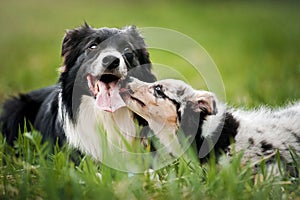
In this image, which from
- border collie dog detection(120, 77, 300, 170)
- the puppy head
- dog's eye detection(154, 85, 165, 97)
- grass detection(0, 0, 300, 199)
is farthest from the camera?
dog's eye detection(154, 85, 165, 97)

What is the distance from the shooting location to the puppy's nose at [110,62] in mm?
4551

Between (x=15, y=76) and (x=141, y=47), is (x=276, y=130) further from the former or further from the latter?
(x=15, y=76)

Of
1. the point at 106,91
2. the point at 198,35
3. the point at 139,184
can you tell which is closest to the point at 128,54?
the point at 106,91

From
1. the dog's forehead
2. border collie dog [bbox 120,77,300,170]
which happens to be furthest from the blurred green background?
the dog's forehead

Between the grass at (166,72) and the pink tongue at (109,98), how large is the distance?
0.54m

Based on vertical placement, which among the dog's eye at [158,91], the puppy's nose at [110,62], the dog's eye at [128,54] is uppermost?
the dog's eye at [128,54]

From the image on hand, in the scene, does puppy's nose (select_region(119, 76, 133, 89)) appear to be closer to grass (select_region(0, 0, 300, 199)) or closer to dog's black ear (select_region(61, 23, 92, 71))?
dog's black ear (select_region(61, 23, 92, 71))

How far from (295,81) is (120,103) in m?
4.46

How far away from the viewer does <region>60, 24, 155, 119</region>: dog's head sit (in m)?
4.66

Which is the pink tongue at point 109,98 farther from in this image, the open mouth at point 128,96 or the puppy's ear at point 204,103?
the puppy's ear at point 204,103

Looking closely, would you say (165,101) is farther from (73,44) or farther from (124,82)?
(73,44)

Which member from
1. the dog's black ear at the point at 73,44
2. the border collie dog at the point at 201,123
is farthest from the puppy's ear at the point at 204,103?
the dog's black ear at the point at 73,44

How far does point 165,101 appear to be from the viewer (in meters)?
4.70

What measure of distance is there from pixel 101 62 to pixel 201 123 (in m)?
0.98
